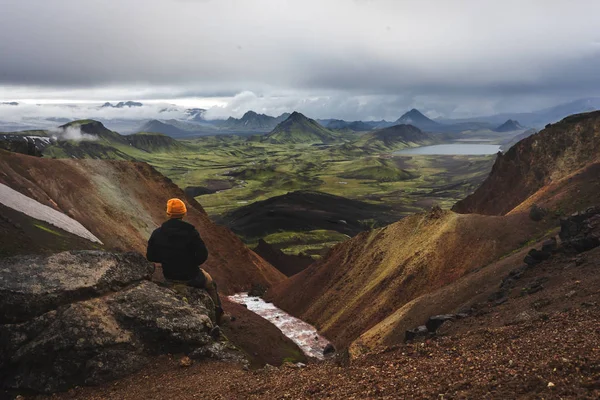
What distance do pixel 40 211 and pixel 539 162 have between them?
72.0 metres

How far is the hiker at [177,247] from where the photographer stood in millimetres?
16188

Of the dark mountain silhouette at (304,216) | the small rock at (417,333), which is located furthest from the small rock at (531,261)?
the dark mountain silhouette at (304,216)

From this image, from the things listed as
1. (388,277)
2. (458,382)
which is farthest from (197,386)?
(388,277)

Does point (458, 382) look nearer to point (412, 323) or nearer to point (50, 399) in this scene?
point (50, 399)

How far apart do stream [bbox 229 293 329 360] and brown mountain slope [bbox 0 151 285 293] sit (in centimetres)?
456

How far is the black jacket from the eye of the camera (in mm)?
16203

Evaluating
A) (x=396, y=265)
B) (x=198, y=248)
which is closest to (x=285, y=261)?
(x=396, y=265)

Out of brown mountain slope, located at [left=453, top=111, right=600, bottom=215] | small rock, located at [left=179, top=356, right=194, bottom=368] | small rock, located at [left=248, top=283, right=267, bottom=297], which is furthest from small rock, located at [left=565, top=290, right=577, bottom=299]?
brown mountain slope, located at [left=453, top=111, right=600, bottom=215]

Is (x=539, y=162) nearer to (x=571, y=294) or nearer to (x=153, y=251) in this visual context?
(x=571, y=294)

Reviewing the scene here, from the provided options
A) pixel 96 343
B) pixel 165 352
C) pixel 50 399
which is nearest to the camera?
pixel 50 399

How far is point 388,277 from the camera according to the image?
3841cm

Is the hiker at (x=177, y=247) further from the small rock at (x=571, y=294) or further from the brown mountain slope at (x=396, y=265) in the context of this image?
the brown mountain slope at (x=396, y=265)

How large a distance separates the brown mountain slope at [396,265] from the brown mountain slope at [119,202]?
13.3 m

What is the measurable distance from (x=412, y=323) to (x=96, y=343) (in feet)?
64.1
